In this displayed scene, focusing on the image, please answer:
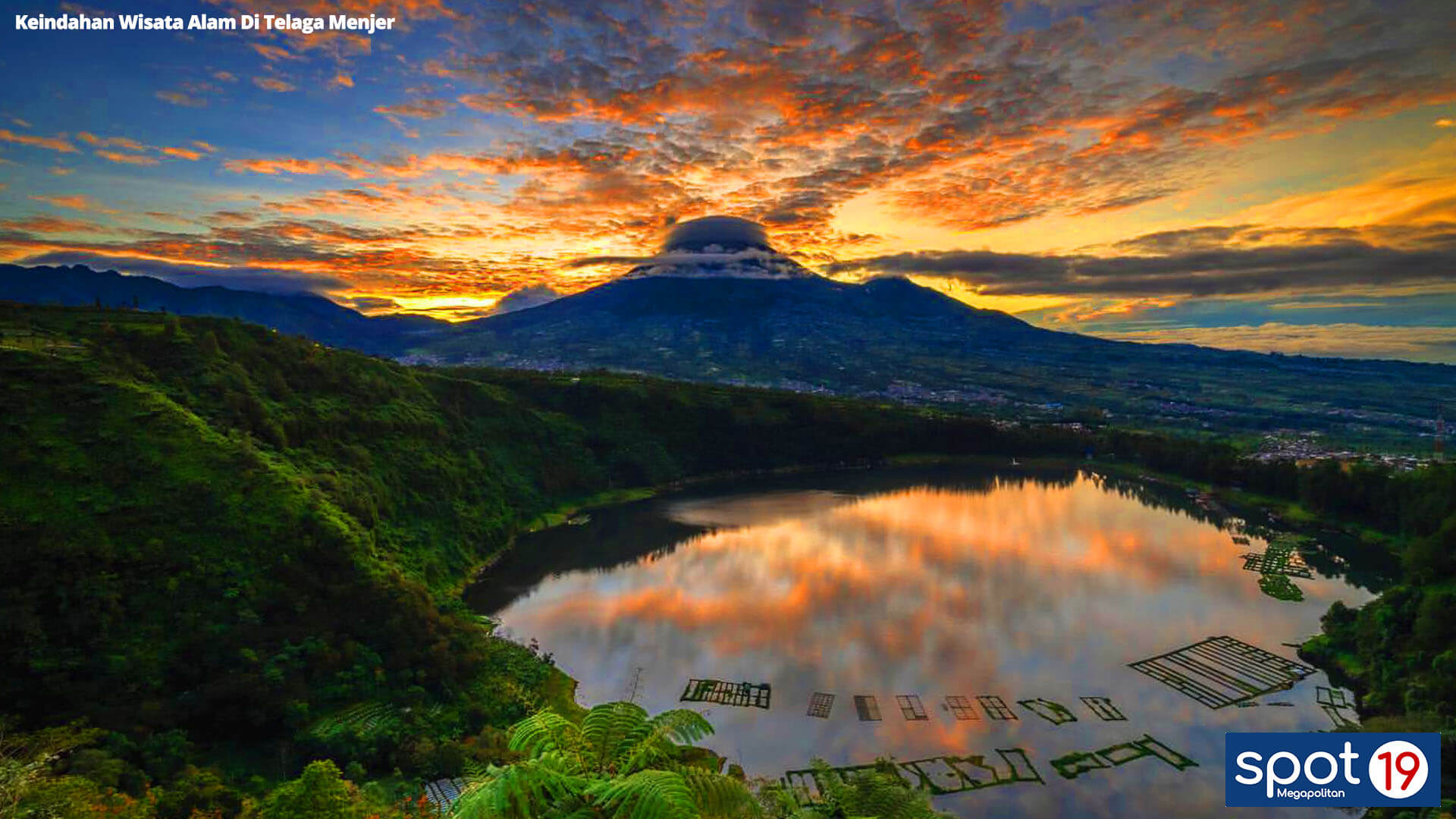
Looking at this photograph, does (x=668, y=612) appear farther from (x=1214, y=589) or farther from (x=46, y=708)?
(x=1214, y=589)

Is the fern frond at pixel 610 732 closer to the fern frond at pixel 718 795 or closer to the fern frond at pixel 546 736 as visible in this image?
the fern frond at pixel 546 736

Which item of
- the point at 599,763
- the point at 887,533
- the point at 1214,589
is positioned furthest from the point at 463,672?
the point at 1214,589

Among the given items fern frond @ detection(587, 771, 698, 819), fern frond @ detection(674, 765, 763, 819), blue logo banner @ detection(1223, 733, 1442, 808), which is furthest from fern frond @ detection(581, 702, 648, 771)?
blue logo banner @ detection(1223, 733, 1442, 808)

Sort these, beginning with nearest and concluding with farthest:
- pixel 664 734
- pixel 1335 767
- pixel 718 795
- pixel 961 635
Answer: pixel 718 795 < pixel 664 734 < pixel 1335 767 < pixel 961 635

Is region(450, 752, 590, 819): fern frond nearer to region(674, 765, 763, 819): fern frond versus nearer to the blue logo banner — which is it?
region(674, 765, 763, 819): fern frond

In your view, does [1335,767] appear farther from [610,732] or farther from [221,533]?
[221,533]

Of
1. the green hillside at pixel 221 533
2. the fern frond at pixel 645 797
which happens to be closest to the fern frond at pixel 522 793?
the fern frond at pixel 645 797

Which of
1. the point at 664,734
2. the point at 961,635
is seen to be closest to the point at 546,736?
the point at 664,734
